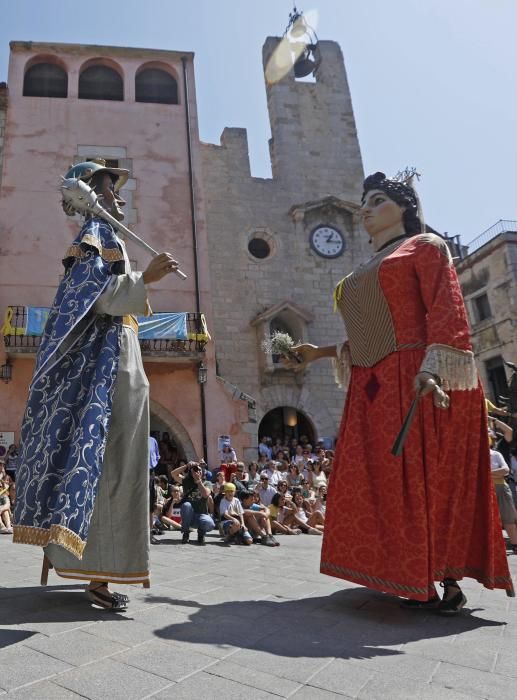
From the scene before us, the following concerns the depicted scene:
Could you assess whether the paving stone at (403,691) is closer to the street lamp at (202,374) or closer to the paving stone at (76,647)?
the paving stone at (76,647)

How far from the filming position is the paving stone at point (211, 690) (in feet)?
4.96

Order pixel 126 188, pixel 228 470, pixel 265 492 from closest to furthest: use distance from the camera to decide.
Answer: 1. pixel 265 492
2. pixel 228 470
3. pixel 126 188

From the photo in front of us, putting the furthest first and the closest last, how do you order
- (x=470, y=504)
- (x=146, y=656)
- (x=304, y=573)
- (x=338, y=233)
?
1. (x=338, y=233)
2. (x=304, y=573)
3. (x=470, y=504)
4. (x=146, y=656)

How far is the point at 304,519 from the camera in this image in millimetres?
9320

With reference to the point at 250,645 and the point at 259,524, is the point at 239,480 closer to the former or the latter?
the point at 259,524

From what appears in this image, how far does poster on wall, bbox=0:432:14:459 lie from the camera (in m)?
12.2

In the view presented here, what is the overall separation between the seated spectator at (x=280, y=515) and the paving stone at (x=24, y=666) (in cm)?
715

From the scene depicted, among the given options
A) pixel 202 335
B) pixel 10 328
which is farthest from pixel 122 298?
pixel 10 328

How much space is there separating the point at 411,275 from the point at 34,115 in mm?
15371

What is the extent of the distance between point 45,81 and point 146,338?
8712 millimetres

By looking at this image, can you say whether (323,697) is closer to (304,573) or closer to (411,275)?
(411,275)

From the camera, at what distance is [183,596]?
286 cm

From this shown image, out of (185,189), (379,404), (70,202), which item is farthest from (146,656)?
(185,189)

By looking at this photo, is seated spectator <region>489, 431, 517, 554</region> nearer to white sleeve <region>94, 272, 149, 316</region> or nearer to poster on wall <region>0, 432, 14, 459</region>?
white sleeve <region>94, 272, 149, 316</region>
